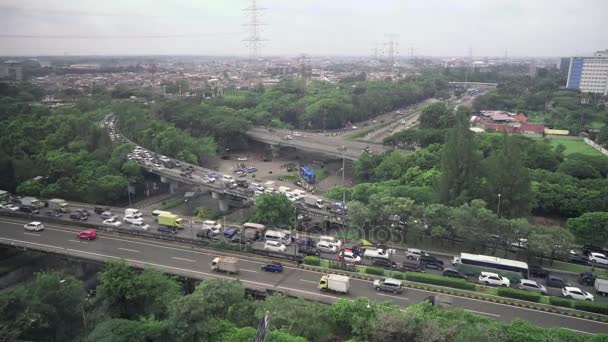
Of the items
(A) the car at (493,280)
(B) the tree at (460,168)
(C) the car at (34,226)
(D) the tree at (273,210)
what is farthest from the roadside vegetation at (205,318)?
(B) the tree at (460,168)

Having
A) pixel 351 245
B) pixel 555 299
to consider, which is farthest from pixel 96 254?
pixel 555 299

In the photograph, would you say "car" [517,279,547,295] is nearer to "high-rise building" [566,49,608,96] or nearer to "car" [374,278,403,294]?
"car" [374,278,403,294]

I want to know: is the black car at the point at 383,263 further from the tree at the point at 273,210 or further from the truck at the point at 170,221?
the truck at the point at 170,221

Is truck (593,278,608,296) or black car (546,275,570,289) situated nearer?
truck (593,278,608,296)

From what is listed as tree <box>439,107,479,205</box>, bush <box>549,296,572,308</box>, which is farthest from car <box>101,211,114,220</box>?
bush <box>549,296,572,308</box>

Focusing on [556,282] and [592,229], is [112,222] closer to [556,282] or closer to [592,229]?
[556,282]

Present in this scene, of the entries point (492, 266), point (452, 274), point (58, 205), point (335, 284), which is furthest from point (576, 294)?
point (58, 205)

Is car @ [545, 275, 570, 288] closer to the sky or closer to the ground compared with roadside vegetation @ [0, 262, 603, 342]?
closer to the ground
